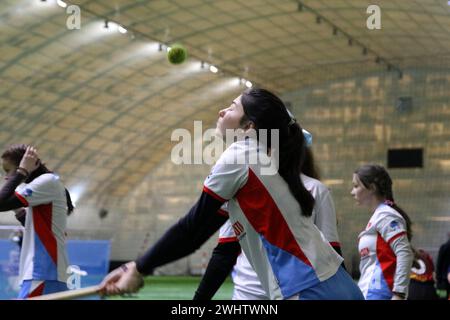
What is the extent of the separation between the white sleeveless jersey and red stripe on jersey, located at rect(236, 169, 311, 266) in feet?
4.24

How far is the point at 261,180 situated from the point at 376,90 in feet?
79.6

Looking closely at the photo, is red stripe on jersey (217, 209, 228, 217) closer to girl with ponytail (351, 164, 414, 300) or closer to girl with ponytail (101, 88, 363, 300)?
girl with ponytail (101, 88, 363, 300)

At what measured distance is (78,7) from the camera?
1892 centimetres

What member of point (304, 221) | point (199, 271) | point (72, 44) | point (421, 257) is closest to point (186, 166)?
point (199, 271)

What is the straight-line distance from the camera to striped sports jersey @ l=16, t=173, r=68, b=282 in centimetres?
429

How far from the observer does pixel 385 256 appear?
14.6 ft

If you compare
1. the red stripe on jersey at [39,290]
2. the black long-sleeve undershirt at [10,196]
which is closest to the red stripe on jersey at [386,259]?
the red stripe on jersey at [39,290]

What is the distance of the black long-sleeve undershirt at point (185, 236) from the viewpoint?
7.02 feet

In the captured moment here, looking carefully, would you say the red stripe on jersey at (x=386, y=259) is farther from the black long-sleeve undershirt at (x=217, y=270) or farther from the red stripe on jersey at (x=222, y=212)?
the red stripe on jersey at (x=222, y=212)

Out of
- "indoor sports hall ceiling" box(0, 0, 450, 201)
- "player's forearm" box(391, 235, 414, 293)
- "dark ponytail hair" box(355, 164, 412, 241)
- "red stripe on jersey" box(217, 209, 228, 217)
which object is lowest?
"player's forearm" box(391, 235, 414, 293)

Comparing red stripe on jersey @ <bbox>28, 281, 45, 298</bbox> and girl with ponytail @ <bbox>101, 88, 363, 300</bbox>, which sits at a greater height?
girl with ponytail @ <bbox>101, 88, 363, 300</bbox>

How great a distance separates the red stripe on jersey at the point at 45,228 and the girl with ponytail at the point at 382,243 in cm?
181

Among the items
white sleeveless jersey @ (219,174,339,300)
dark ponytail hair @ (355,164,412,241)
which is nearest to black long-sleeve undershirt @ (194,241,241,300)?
white sleeveless jersey @ (219,174,339,300)

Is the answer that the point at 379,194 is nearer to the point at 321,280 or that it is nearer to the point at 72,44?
the point at 321,280
